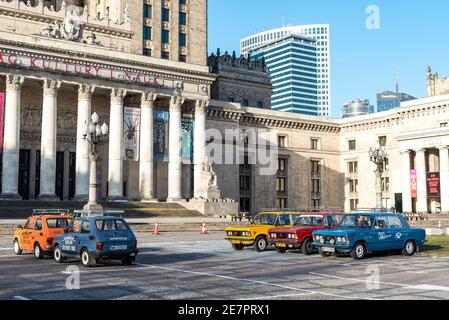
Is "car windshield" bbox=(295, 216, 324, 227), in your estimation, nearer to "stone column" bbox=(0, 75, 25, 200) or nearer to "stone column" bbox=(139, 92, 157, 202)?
"stone column" bbox=(0, 75, 25, 200)

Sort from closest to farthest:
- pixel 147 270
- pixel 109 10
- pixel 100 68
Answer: pixel 147 270, pixel 100 68, pixel 109 10

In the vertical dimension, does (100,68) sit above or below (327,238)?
above

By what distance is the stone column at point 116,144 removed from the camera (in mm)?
54281

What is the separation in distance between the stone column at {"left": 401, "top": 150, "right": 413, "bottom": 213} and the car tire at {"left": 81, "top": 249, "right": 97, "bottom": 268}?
186 ft

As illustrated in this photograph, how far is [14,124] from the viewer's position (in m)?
49.0

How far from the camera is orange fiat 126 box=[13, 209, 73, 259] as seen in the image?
2094 centimetres

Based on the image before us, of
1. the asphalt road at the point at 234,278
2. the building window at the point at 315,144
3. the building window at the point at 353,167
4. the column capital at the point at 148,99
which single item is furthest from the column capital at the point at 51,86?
the building window at the point at 353,167

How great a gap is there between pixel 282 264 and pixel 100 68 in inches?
1550

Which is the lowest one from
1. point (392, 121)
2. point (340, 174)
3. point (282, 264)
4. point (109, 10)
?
point (282, 264)

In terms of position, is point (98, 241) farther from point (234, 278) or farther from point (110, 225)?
point (234, 278)

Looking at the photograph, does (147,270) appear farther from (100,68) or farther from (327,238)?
(100,68)
